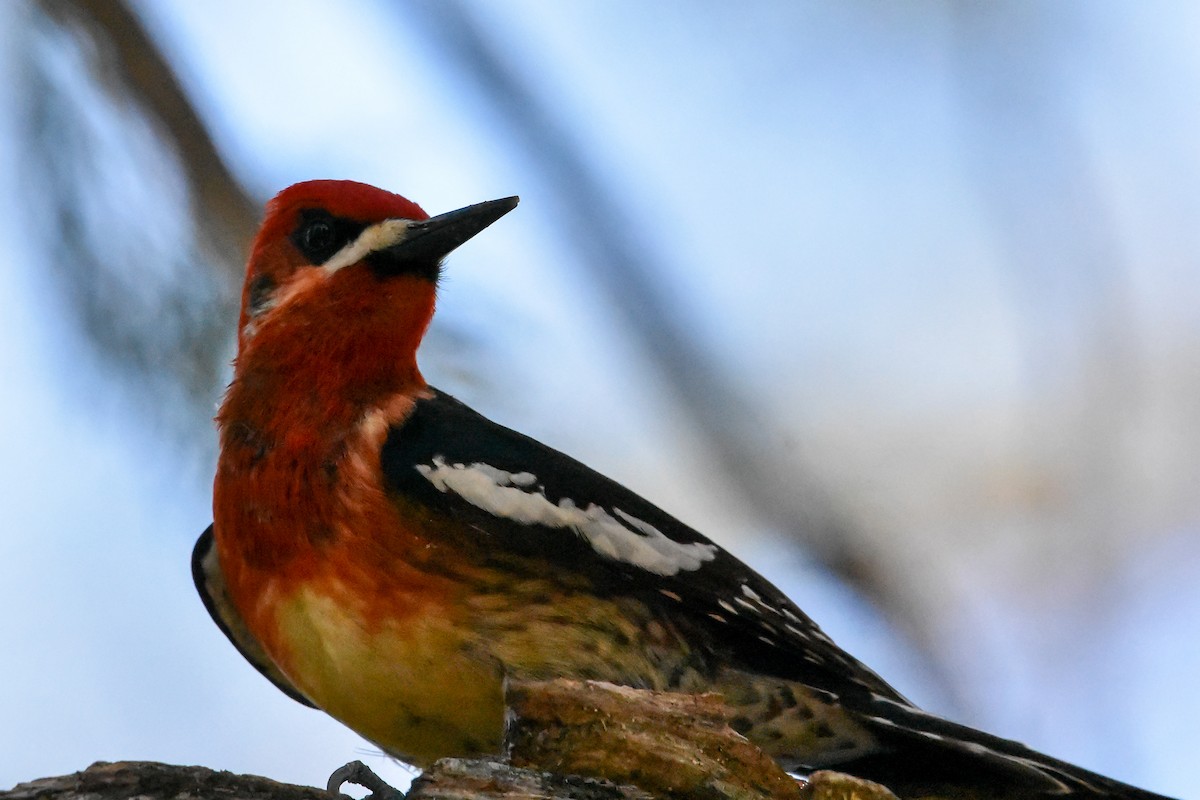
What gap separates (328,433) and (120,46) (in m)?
2.50

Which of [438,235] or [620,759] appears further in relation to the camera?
[438,235]

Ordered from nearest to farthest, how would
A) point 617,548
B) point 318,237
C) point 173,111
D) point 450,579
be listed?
point 450,579 < point 617,548 < point 318,237 < point 173,111

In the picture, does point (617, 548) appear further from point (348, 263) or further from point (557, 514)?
point (348, 263)

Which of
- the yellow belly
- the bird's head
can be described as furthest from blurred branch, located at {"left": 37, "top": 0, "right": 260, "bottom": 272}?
the yellow belly

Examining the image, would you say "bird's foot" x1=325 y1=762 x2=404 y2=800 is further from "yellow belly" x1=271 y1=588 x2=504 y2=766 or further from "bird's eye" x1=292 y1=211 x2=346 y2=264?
"bird's eye" x1=292 y1=211 x2=346 y2=264

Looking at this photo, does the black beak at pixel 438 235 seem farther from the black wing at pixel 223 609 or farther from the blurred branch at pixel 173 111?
the blurred branch at pixel 173 111

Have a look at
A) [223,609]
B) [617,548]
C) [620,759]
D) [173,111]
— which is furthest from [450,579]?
[173,111]

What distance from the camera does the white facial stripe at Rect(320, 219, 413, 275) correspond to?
3.80m

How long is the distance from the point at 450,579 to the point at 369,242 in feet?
3.60

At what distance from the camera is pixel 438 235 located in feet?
→ 12.3

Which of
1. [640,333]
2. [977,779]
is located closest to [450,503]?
[977,779]

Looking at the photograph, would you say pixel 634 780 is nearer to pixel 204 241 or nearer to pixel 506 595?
pixel 506 595

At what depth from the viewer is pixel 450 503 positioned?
129 inches

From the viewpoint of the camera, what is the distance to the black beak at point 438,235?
3.71 m
